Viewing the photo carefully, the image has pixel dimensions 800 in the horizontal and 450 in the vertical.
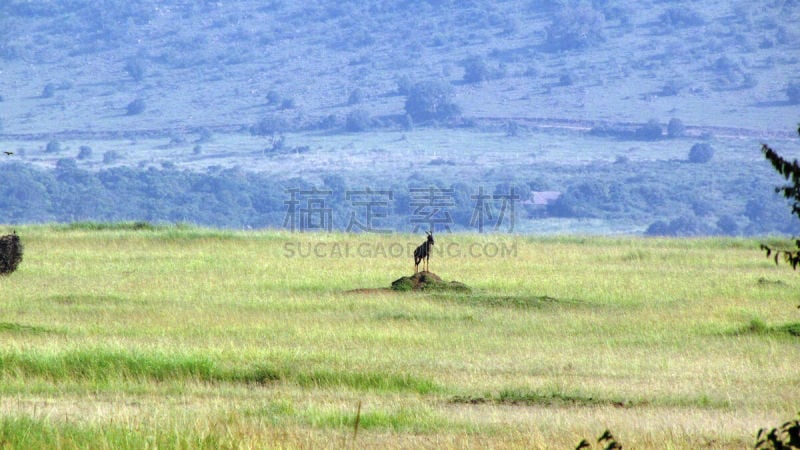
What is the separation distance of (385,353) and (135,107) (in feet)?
553

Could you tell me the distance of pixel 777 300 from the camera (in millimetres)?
25062

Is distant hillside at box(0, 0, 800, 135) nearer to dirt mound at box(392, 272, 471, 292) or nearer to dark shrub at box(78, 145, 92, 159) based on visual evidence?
dark shrub at box(78, 145, 92, 159)

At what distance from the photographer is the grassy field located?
11.1 metres

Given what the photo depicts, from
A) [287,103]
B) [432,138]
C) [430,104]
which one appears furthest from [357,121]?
[287,103]

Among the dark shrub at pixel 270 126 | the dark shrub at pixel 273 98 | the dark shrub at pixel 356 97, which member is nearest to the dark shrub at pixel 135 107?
the dark shrub at pixel 270 126

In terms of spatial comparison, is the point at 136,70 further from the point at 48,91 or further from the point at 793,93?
the point at 793,93

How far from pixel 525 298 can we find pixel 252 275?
829 centimetres

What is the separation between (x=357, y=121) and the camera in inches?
6826

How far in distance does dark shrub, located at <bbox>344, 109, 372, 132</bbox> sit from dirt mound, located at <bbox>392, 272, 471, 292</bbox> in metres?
147

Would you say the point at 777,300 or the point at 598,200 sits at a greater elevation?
the point at 598,200

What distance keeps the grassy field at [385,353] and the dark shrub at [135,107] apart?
5868 inches

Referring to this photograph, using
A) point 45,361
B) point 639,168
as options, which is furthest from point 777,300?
point 639,168

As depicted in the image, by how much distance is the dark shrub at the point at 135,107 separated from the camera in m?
180

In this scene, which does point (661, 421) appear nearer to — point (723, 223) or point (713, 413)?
point (713, 413)
